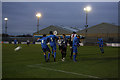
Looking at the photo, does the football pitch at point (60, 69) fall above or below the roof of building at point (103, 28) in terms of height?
below

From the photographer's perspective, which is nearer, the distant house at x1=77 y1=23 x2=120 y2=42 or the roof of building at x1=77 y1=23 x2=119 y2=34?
the distant house at x1=77 y1=23 x2=120 y2=42

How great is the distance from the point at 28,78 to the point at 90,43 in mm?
42523

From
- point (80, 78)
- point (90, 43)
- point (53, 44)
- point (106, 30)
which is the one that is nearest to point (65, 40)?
point (53, 44)

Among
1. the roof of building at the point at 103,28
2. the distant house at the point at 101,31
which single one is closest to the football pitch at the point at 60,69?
the distant house at the point at 101,31

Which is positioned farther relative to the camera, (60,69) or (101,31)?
(101,31)

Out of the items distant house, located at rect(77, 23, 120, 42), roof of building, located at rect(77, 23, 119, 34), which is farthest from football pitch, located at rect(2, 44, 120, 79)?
roof of building, located at rect(77, 23, 119, 34)

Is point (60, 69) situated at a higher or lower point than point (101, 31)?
lower

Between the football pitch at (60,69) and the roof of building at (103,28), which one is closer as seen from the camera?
the football pitch at (60,69)

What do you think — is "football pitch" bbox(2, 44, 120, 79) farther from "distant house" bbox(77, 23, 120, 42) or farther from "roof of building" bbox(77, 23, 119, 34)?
"roof of building" bbox(77, 23, 119, 34)

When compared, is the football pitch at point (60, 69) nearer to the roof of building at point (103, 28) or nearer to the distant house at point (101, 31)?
the distant house at point (101, 31)

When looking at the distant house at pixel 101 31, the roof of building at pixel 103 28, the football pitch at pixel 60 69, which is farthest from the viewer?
the roof of building at pixel 103 28

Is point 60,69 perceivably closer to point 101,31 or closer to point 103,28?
point 101,31

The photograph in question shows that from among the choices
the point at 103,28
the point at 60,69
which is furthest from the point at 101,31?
the point at 60,69

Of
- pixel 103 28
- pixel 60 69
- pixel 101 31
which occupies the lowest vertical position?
pixel 60 69
